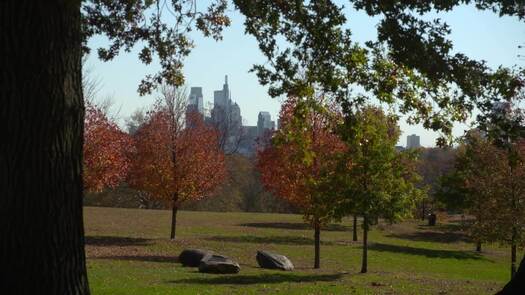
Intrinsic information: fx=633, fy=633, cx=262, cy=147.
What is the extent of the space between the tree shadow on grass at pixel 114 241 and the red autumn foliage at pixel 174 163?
2.59 metres

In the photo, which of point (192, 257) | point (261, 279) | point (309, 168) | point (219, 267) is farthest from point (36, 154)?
point (309, 168)

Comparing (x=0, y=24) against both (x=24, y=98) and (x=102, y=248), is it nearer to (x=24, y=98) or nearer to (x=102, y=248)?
(x=24, y=98)

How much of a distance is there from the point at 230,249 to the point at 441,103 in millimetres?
22269

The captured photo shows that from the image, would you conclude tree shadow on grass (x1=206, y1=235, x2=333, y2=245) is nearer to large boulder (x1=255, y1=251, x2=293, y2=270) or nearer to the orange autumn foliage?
the orange autumn foliage

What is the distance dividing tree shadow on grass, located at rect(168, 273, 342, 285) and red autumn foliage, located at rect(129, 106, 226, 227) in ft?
42.6

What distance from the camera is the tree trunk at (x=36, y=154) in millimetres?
5824

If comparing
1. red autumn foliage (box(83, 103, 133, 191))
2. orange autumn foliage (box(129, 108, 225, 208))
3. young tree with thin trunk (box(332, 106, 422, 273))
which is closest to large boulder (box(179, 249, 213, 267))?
young tree with thin trunk (box(332, 106, 422, 273))

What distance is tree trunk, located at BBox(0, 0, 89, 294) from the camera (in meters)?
5.82

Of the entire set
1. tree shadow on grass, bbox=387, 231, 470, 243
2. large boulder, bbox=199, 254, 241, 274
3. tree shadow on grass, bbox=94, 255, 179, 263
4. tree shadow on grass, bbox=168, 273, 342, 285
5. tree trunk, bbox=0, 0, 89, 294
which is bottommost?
tree shadow on grass, bbox=94, 255, 179, 263

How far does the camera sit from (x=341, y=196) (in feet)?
82.5

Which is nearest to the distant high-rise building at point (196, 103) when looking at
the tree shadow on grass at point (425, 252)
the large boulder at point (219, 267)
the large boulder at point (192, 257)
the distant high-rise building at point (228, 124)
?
the distant high-rise building at point (228, 124)

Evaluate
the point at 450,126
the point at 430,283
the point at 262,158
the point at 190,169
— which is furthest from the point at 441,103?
A: the point at 262,158

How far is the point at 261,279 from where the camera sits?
20094mm

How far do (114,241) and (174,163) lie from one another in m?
5.19
